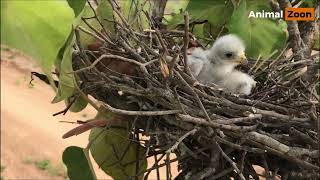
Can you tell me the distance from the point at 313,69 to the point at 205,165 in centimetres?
38

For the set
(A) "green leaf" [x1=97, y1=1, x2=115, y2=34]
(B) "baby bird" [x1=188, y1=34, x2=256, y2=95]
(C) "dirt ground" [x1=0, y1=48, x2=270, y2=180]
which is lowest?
(C) "dirt ground" [x1=0, y1=48, x2=270, y2=180]

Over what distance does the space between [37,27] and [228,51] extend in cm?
102

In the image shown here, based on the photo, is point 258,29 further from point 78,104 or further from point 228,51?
point 78,104

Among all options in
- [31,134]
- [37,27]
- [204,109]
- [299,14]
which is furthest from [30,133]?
[37,27]

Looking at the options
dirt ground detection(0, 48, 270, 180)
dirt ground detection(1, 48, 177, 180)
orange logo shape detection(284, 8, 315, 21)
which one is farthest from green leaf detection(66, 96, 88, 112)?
dirt ground detection(1, 48, 177, 180)

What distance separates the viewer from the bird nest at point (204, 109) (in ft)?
4.27

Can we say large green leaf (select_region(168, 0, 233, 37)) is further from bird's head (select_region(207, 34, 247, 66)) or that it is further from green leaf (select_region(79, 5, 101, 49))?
green leaf (select_region(79, 5, 101, 49))

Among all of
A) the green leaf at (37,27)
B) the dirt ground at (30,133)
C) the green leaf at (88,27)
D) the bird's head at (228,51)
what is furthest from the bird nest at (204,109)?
the dirt ground at (30,133)

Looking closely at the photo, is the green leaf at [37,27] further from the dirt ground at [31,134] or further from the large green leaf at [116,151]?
the dirt ground at [31,134]

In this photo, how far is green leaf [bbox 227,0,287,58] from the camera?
1638mm

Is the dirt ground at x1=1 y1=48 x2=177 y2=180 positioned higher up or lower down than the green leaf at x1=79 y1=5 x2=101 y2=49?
lower down

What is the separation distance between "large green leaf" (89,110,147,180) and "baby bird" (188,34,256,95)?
10.8 inches

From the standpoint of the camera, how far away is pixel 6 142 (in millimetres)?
6234

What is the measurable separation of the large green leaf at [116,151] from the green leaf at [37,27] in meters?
0.87
